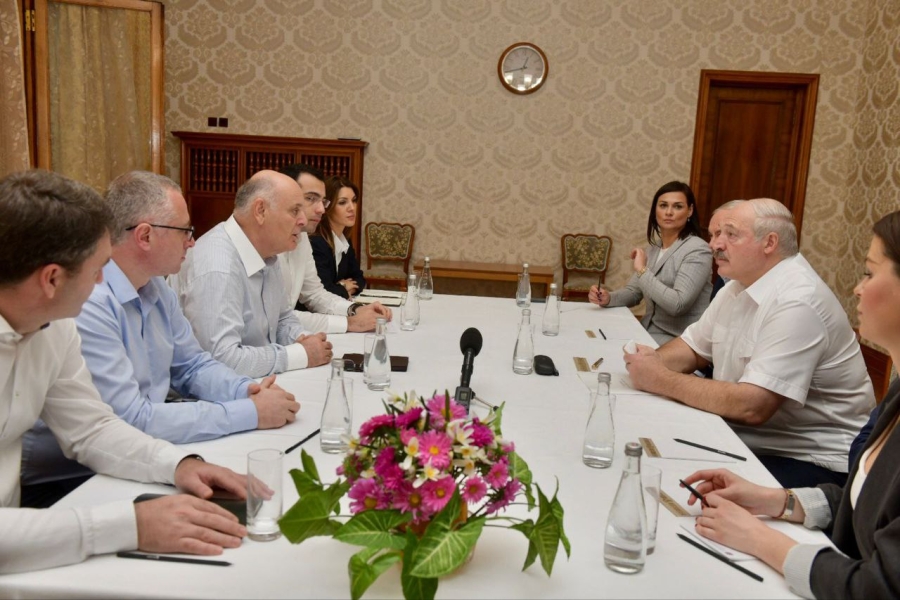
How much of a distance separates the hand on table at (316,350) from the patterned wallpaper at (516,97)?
4727mm

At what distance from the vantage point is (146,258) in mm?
2182

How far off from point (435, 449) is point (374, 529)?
0.15 metres

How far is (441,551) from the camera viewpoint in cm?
111

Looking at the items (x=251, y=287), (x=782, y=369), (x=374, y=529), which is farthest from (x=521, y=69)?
(x=374, y=529)

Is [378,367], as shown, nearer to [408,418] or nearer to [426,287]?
[408,418]

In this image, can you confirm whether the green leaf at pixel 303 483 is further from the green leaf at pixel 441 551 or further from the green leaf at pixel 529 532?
the green leaf at pixel 529 532

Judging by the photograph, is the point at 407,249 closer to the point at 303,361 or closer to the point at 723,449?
the point at 303,361

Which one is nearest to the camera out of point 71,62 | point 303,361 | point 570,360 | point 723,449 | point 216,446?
point 216,446

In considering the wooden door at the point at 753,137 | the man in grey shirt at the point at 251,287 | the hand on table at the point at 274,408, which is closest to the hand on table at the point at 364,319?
the man in grey shirt at the point at 251,287

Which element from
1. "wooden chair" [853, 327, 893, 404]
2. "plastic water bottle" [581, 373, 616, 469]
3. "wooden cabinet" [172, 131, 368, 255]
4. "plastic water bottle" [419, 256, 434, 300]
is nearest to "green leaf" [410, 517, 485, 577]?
"plastic water bottle" [581, 373, 616, 469]

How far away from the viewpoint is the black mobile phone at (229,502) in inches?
56.4

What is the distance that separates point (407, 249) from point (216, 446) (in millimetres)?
5507

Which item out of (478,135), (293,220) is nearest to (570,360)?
(293,220)

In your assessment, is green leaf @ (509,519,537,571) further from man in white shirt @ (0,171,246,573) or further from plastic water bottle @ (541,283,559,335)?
plastic water bottle @ (541,283,559,335)
